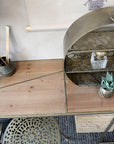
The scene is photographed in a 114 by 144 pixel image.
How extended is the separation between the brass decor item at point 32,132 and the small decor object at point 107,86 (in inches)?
16.2

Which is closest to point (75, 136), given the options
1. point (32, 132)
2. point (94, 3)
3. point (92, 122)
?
point (92, 122)

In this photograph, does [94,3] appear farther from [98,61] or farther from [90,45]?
[98,61]

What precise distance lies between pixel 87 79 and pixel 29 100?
1.45ft

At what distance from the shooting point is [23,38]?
3.28 feet

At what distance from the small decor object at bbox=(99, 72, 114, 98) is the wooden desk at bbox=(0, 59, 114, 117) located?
1.4 inches

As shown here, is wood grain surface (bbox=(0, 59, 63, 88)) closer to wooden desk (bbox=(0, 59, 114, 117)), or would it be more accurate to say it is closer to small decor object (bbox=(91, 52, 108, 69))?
wooden desk (bbox=(0, 59, 114, 117))

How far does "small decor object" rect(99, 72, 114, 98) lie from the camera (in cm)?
88

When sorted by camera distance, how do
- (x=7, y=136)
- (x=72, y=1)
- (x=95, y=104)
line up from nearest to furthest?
(x=72, y=1) < (x=95, y=104) < (x=7, y=136)

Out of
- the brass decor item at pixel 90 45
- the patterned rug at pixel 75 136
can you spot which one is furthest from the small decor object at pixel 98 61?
the patterned rug at pixel 75 136

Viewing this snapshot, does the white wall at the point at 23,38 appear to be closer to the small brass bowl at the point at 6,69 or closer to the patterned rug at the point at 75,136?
the small brass bowl at the point at 6,69

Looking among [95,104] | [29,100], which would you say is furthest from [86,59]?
[29,100]

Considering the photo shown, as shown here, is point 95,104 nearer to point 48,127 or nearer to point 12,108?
point 48,127

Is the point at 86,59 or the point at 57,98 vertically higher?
the point at 86,59

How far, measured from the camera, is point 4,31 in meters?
0.96
